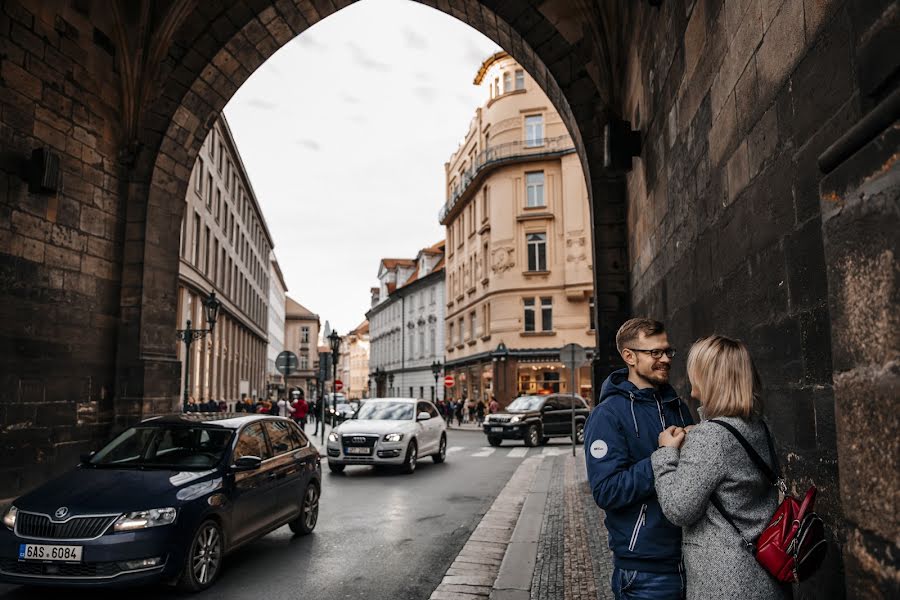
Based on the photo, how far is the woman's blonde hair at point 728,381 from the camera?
7.59 feet

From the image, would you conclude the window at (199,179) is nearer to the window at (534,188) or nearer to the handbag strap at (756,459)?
the window at (534,188)

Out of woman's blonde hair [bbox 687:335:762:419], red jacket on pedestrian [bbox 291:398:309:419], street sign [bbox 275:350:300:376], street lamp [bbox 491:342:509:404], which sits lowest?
red jacket on pedestrian [bbox 291:398:309:419]

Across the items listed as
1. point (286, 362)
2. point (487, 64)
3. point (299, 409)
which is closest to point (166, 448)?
point (286, 362)

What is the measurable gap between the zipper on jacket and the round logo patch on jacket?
0.78 ft

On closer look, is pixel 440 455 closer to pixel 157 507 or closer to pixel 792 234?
pixel 157 507

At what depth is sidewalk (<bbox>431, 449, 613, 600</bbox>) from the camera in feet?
17.5

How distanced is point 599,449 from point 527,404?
67.9ft

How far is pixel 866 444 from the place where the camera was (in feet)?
6.60

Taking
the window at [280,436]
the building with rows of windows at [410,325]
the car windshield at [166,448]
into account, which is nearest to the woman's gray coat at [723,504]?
the car windshield at [166,448]

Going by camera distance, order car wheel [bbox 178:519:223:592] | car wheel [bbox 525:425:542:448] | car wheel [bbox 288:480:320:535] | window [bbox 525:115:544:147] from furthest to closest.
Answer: window [bbox 525:115:544:147]
car wheel [bbox 525:425:542:448]
car wheel [bbox 288:480:320:535]
car wheel [bbox 178:519:223:592]

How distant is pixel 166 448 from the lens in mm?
6652

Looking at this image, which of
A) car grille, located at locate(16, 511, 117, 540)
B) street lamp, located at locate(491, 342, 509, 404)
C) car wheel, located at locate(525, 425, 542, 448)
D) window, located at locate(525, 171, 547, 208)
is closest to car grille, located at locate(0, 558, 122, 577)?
car grille, located at locate(16, 511, 117, 540)

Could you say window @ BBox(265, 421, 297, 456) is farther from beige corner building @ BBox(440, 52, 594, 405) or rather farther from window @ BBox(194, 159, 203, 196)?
beige corner building @ BBox(440, 52, 594, 405)

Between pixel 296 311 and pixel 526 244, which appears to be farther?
pixel 296 311
